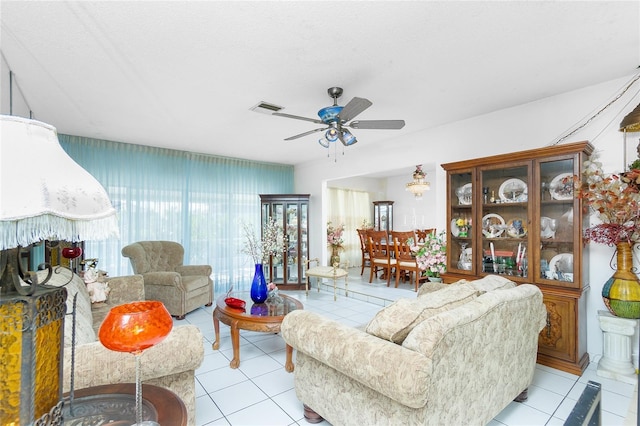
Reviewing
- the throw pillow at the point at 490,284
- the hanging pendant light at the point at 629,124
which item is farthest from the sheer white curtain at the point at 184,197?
the hanging pendant light at the point at 629,124

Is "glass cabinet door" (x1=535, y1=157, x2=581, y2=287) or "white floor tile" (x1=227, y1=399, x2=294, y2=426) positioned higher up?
"glass cabinet door" (x1=535, y1=157, x2=581, y2=287)

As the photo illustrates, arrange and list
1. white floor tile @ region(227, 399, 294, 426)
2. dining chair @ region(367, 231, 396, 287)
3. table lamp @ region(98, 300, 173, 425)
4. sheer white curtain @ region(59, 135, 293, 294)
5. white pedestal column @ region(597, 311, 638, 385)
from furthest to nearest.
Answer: dining chair @ region(367, 231, 396, 287) → sheer white curtain @ region(59, 135, 293, 294) → white pedestal column @ region(597, 311, 638, 385) → white floor tile @ region(227, 399, 294, 426) → table lamp @ region(98, 300, 173, 425)

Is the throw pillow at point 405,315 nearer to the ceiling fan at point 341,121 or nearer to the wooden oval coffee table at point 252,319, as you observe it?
the wooden oval coffee table at point 252,319

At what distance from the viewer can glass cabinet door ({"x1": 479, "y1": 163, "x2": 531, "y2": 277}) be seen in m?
3.01

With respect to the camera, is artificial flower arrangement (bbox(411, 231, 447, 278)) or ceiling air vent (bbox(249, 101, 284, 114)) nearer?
ceiling air vent (bbox(249, 101, 284, 114))

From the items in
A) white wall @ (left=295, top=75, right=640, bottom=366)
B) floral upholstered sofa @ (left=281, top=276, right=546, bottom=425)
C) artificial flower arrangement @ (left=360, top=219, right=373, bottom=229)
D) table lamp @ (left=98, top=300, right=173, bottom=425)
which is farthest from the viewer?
artificial flower arrangement @ (left=360, top=219, right=373, bottom=229)

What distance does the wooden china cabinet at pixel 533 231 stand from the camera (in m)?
2.65

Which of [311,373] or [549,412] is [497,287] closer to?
[549,412]

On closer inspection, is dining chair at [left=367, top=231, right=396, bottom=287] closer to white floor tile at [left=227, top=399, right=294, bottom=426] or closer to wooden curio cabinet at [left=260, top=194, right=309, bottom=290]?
wooden curio cabinet at [left=260, top=194, right=309, bottom=290]

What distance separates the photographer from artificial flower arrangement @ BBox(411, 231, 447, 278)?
11.9ft

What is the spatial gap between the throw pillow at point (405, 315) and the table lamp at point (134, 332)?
41.6 inches

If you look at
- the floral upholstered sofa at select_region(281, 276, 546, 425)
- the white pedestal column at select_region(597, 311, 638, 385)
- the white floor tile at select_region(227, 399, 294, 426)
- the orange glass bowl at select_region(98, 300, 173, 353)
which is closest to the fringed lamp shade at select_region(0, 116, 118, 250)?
the orange glass bowl at select_region(98, 300, 173, 353)

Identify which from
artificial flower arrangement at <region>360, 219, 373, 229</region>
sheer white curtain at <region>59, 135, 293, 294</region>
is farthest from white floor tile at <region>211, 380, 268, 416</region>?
artificial flower arrangement at <region>360, 219, 373, 229</region>

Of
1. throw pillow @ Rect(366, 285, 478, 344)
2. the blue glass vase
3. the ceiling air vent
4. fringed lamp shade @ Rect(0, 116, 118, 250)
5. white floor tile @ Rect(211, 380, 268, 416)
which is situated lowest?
white floor tile @ Rect(211, 380, 268, 416)
